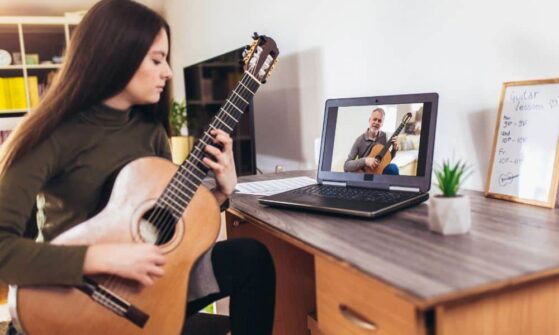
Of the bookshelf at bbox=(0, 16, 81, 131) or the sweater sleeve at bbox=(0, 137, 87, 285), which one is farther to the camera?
the bookshelf at bbox=(0, 16, 81, 131)

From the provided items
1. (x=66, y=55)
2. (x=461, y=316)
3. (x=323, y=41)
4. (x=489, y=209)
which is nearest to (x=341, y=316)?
(x=461, y=316)

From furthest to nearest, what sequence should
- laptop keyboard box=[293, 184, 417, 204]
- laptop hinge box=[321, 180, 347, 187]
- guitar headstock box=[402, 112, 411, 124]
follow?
1. laptop hinge box=[321, 180, 347, 187]
2. guitar headstock box=[402, 112, 411, 124]
3. laptop keyboard box=[293, 184, 417, 204]

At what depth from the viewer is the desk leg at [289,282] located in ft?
4.69

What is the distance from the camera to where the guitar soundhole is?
92 centimetres

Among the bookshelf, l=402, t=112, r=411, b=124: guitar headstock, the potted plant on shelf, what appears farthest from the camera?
the bookshelf

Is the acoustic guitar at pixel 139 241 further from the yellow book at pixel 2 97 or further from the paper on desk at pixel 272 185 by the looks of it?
the yellow book at pixel 2 97

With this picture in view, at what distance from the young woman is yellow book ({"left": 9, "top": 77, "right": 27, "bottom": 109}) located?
11.8 ft

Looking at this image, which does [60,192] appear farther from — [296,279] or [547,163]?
[547,163]

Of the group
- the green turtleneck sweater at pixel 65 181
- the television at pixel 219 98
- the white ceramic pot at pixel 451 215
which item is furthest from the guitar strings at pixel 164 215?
the television at pixel 219 98

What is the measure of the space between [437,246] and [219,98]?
2.06 meters

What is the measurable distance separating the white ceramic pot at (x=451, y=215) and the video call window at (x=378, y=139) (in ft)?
1.12

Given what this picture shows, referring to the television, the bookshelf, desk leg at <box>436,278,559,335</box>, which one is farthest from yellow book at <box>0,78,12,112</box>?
desk leg at <box>436,278,559,335</box>

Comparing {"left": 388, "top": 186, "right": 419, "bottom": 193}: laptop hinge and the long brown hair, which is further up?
the long brown hair

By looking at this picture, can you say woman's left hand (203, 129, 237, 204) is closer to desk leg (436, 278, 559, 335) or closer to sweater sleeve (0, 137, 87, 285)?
sweater sleeve (0, 137, 87, 285)
